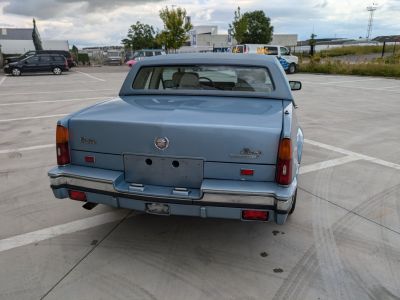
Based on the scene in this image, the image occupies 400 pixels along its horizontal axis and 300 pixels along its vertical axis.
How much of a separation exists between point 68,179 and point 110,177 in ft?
1.36

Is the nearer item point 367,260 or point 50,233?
point 367,260

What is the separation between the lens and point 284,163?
257 centimetres

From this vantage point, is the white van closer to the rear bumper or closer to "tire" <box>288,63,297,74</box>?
"tire" <box>288,63,297,74</box>

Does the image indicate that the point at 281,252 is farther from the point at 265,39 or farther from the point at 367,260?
the point at 265,39

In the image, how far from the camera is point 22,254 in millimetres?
3020

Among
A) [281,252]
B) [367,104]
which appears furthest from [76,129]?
[367,104]

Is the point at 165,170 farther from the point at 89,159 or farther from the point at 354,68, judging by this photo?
the point at 354,68

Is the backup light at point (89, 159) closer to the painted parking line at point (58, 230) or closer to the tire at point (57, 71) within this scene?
the painted parking line at point (58, 230)

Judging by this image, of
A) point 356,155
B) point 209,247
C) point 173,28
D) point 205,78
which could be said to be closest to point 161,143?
point 209,247

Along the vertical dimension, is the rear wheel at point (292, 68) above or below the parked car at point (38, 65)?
below

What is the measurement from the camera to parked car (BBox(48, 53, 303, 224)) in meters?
2.57

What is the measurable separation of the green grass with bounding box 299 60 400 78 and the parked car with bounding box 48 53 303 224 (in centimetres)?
2093

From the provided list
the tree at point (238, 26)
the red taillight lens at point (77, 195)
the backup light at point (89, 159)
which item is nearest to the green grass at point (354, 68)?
the tree at point (238, 26)

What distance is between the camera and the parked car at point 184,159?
101 inches
